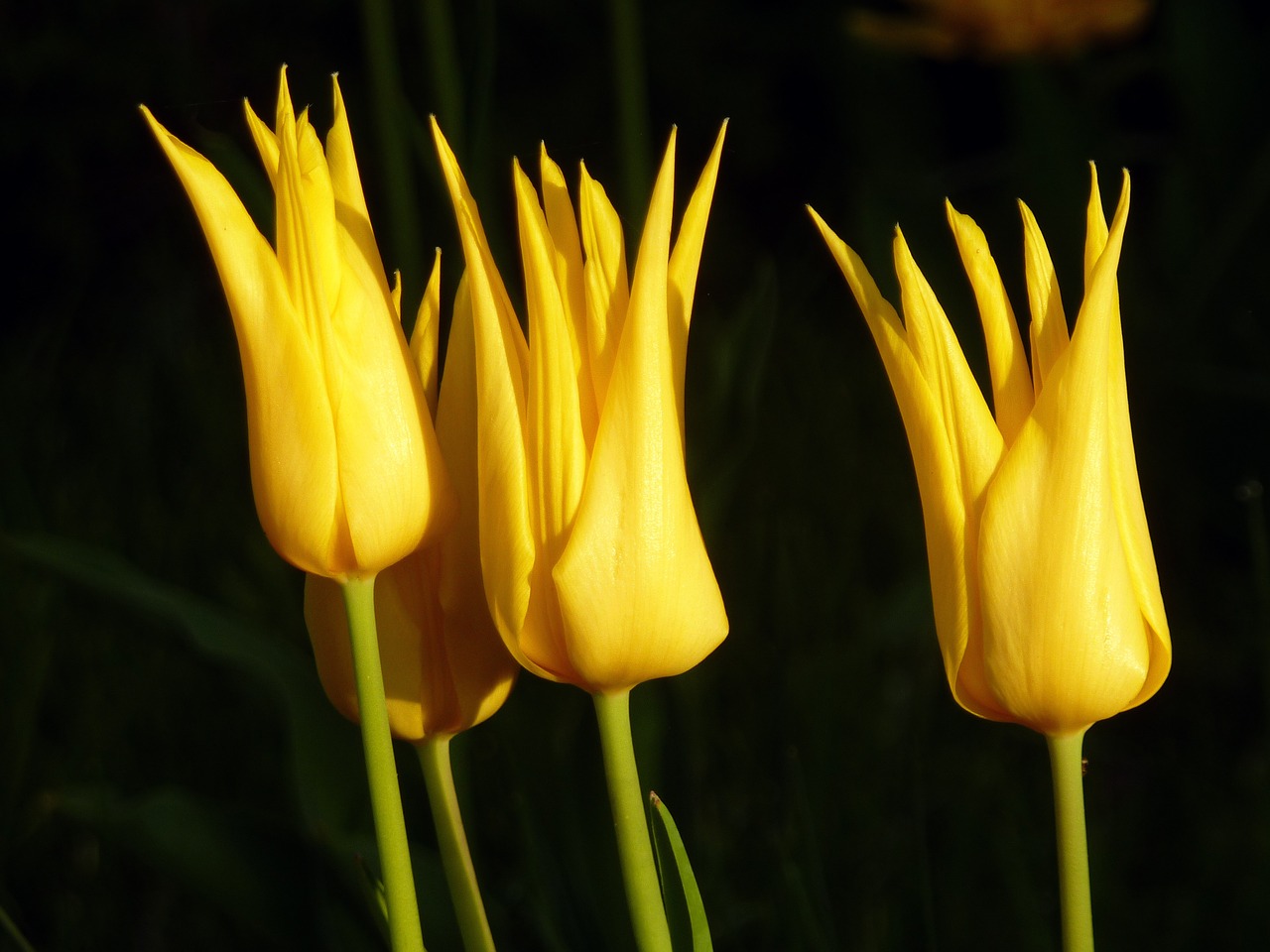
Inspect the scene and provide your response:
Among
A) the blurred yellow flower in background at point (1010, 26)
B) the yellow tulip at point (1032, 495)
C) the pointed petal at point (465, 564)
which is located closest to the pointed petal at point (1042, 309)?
the yellow tulip at point (1032, 495)

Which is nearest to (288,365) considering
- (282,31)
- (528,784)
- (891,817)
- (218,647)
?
(218,647)

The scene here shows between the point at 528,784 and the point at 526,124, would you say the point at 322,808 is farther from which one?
the point at 526,124

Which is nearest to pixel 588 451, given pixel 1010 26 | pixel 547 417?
pixel 547 417

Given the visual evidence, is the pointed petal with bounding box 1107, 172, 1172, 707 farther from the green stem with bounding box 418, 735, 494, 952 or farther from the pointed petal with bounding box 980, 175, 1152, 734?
the green stem with bounding box 418, 735, 494, 952

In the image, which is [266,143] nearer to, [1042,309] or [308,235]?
[308,235]

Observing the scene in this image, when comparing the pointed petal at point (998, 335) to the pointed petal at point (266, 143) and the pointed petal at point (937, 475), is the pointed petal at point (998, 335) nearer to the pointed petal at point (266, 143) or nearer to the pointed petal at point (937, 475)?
the pointed petal at point (937, 475)

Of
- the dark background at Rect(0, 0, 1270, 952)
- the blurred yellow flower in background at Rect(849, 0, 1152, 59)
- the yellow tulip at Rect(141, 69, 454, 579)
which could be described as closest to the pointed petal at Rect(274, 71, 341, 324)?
the yellow tulip at Rect(141, 69, 454, 579)

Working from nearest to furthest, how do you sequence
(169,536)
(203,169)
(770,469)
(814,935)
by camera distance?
1. (203,169)
2. (814,935)
3. (169,536)
4. (770,469)
